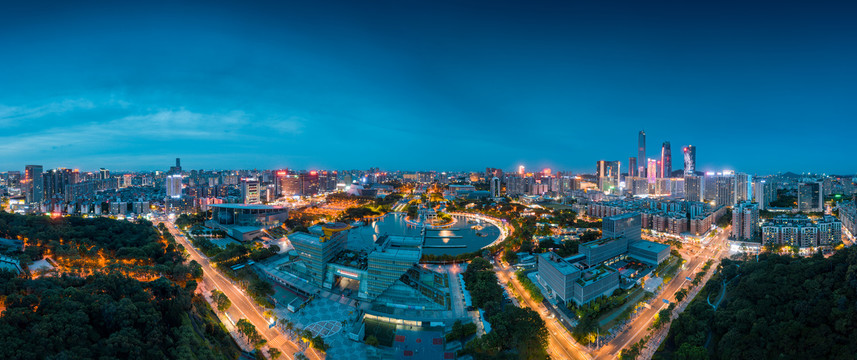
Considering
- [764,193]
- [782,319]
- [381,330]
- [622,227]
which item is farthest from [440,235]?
[764,193]

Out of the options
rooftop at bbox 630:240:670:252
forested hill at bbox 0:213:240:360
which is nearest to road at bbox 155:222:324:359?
forested hill at bbox 0:213:240:360

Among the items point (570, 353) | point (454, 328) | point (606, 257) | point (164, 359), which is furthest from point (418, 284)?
point (606, 257)

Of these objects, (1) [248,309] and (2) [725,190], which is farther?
(2) [725,190]

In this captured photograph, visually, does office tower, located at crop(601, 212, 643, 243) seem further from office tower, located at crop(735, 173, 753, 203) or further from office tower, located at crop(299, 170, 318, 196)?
office tower, located at crop(299, 170, 318, 196)

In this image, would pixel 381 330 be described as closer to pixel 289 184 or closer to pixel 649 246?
pixel 649 246

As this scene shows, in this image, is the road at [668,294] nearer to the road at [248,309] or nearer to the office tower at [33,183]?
the road at [248,309]

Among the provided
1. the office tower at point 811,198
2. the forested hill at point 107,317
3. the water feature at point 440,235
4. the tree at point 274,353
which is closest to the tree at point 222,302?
the forested hill at point 107,317

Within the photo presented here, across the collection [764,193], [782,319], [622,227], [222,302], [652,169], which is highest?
[652,169]
